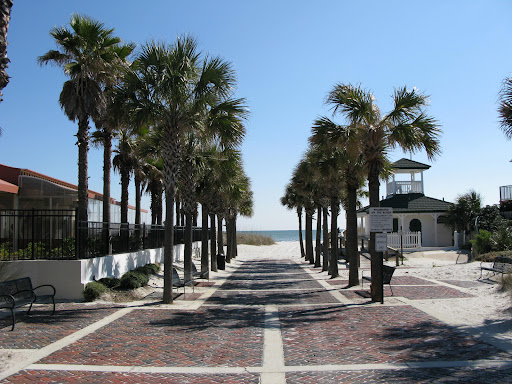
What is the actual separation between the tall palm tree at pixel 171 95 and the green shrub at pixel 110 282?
2309mm

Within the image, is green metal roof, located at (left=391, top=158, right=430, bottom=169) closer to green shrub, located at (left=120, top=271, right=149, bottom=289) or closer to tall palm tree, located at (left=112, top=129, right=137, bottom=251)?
tall palm tree, located at (left=112, top=129, right=137, bottom=251)

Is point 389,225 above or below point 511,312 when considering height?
above

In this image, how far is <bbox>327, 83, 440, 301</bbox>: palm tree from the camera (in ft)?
43.6

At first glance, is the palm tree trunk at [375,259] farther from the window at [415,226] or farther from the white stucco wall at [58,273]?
the window at [415,226]

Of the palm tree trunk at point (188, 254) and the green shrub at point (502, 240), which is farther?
the green shrub at point (502, 240)

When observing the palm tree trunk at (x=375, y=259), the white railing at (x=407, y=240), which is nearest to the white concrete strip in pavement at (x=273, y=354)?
the palm tree trunk at (x=375, y=259)

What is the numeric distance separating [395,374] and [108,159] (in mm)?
16004

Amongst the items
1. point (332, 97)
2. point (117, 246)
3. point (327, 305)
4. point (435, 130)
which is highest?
point (332, 97)

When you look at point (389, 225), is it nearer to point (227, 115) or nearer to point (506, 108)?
point (506, 108)

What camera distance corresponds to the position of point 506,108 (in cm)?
1130

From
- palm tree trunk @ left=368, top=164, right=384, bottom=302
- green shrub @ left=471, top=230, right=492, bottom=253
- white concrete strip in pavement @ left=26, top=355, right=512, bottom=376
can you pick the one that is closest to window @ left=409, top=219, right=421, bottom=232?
green shrub @ left=471, top=230, right=492, bottom=253

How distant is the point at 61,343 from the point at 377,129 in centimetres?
1010

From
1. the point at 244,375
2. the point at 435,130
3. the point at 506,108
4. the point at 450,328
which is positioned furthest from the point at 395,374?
the point at 435,130

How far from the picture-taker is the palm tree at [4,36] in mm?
6508
